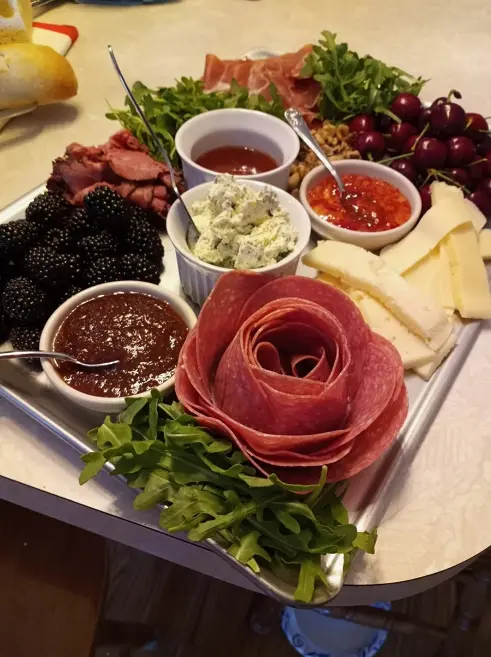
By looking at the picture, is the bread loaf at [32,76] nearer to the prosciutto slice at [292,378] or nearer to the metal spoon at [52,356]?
the metal spoon at [52,356]

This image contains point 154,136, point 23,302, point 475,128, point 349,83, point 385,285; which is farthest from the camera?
point 349,83

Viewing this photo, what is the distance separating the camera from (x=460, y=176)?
168cm

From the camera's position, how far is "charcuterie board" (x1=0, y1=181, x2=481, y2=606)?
0.91 m

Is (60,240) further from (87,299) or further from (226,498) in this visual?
(226,498)

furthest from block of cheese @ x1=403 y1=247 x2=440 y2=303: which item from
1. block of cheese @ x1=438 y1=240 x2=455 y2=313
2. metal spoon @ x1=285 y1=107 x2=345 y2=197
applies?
metal spoon @ x1=285 y1=107 x2=345 y2=197

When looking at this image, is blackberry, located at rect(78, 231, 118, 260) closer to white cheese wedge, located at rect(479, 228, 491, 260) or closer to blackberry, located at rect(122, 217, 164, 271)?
blackberry, located at rect(122, 217, 164, 271)

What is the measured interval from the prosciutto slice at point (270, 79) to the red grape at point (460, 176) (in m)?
0.51

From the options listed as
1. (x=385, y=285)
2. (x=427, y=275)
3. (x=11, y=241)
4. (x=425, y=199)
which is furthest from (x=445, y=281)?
(x=11, y=241)

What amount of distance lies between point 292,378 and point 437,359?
1.57 feet

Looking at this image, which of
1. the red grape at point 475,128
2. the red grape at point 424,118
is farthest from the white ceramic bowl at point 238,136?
the red grape at point 475,128

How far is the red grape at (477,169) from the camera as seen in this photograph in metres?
1.70

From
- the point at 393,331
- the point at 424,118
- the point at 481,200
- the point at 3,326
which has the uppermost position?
the point at 424,118

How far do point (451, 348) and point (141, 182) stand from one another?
2.92 feet

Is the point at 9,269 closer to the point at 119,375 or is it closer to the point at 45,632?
the point at 119,375
